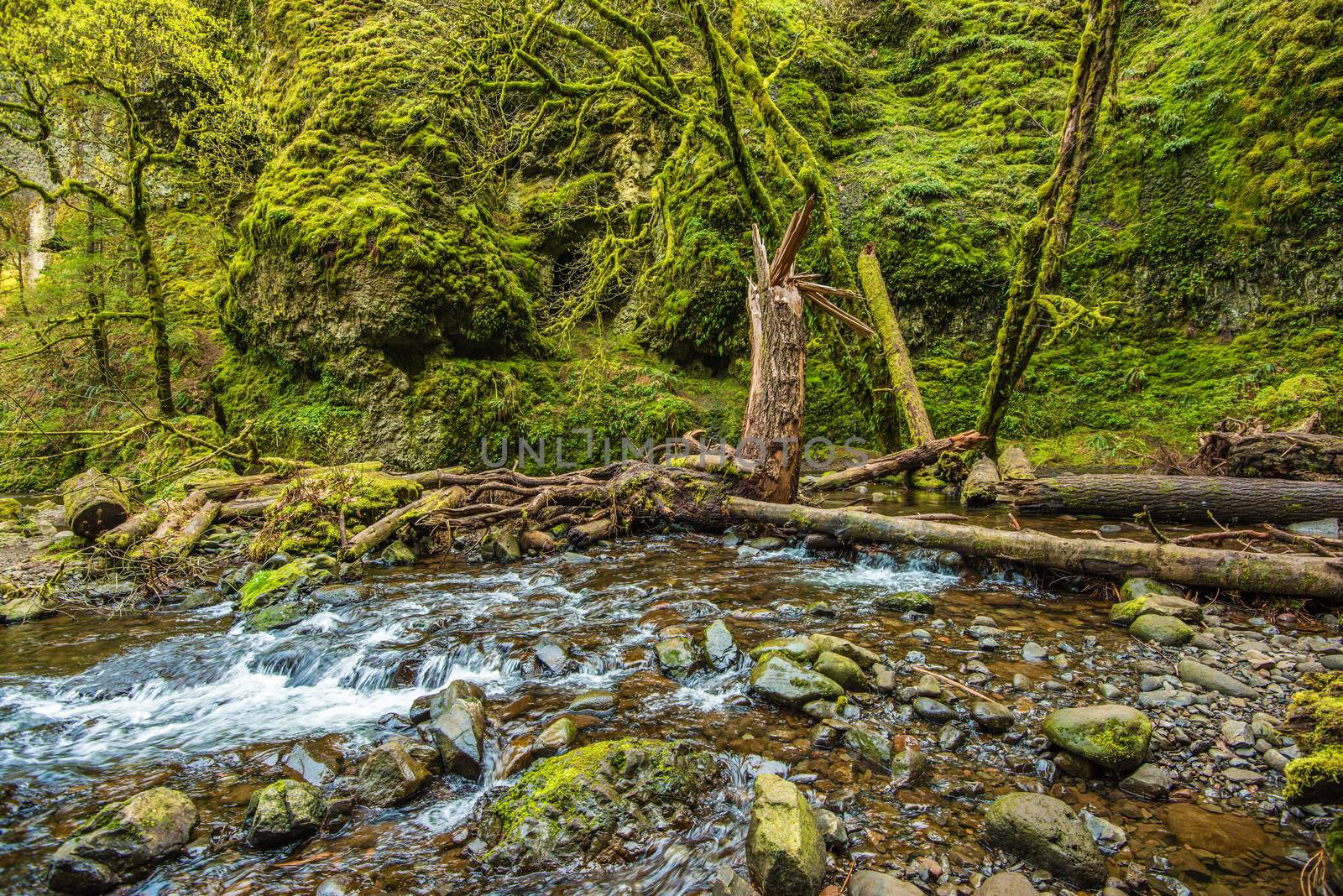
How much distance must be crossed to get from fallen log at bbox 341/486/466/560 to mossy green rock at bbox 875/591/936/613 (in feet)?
18.9

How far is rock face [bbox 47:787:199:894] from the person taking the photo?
211 cm

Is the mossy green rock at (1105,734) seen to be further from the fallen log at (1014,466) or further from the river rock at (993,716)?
the fallen log at (1014,466)

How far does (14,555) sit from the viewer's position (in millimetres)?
7438

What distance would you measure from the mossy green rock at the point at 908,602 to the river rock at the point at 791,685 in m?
1.57

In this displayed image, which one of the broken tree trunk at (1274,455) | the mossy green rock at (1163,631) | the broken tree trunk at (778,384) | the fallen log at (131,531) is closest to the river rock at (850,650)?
the mossy green rock at (1163,631)

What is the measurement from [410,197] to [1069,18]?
66.8 feet

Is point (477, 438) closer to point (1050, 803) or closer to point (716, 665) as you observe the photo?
point (716, 665)

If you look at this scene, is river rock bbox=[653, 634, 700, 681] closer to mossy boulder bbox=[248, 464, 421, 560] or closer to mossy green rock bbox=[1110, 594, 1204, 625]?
mossy green rock bbox=[1110, 594, 1204, 625]

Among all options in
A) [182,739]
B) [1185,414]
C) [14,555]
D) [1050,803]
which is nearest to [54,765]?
[182,739]

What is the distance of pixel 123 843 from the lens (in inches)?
Answer: 87.3

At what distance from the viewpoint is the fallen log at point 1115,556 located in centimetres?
400

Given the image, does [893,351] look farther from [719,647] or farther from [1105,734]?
[1105,734]

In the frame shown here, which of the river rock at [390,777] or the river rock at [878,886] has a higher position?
the river rock at [878,886]

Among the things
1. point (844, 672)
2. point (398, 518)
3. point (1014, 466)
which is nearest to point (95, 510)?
point (398, 518)
